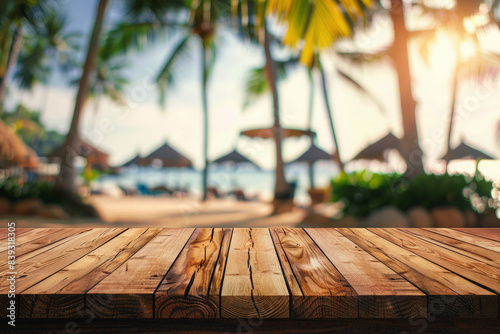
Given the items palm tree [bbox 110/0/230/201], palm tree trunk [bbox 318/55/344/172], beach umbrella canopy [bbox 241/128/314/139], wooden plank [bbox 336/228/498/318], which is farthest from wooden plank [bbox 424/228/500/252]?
palm tree trunk [bbox 318/55/344/172]

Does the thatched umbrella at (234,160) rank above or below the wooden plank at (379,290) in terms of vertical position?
above

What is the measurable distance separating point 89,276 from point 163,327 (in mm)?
267

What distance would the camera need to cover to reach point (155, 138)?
232 feet

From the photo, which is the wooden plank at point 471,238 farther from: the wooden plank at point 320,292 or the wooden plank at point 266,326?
the wooden plank at point 320,292

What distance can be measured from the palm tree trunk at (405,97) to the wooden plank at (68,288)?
4920mm

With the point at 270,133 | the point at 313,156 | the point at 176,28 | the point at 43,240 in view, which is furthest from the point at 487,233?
the point at 313,156

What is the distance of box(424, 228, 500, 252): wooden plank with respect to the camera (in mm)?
1351

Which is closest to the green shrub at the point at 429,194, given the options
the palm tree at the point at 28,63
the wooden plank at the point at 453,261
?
the wooden plank at the point at 453,261

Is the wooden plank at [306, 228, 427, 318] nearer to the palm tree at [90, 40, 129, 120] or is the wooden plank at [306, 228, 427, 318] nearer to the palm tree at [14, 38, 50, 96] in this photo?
the palm tree at [14, 38, 50, 96]

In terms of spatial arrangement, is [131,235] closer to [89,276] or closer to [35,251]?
[35,251]

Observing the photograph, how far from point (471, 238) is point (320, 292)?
1096 mm

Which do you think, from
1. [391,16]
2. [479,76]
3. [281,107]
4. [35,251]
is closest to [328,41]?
[35,251]

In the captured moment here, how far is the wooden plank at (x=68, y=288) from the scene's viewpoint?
80 cm

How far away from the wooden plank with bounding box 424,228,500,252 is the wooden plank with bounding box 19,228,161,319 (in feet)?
4.66
